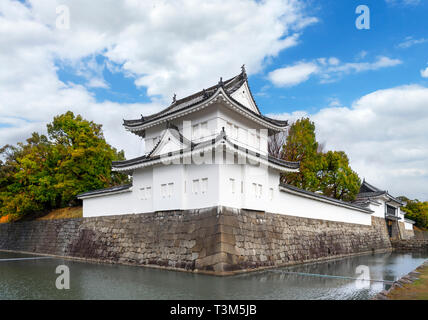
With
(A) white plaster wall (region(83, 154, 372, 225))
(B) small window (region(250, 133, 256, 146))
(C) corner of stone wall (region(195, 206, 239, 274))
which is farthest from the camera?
(B) small window (region(250, 133, 256, 146))

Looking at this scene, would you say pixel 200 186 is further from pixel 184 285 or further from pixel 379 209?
pixel 379 209

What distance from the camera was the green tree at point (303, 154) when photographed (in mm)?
25578

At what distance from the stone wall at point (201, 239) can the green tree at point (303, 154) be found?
4.58m

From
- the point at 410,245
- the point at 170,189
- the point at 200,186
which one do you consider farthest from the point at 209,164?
the point at 410,245

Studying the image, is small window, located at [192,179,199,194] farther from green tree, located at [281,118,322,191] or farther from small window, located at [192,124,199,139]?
green tree, located at [281,118,322,191]

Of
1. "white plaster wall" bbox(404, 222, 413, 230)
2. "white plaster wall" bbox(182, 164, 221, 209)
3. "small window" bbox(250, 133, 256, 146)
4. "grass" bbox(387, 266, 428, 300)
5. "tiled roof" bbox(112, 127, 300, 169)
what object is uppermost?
"small window" bbox(250, 133, 256, 146)

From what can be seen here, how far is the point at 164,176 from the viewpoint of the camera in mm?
14273

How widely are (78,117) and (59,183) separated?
4.97 m

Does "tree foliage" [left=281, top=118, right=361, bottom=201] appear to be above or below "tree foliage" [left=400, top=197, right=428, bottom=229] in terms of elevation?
above

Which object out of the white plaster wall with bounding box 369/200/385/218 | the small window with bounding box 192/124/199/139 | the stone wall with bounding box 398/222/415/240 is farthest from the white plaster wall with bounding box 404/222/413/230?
the small window with bounding box 192/124/199/139

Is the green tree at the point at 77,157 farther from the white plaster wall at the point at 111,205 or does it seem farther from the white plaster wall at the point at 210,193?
the white plaster wall at the point at 210,193

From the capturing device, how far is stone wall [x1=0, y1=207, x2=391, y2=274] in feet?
39.6

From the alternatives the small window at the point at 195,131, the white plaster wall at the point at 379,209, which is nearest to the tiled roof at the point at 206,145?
the small window at the point at 195,131

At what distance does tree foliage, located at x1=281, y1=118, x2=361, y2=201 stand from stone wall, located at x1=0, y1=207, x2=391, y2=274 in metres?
4.38
